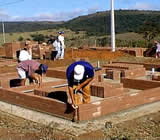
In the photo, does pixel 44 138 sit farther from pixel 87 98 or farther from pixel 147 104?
pixel 147 104

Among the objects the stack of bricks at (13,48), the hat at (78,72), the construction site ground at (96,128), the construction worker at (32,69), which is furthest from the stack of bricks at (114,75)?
the stack of bricks at (13,48)

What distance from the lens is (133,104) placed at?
7.73 m

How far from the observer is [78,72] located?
22.0 ft

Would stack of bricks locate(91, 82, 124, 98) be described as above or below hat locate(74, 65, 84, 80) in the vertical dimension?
below

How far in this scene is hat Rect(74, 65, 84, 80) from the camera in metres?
6.66

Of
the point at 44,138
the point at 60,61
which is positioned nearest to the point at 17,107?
the point at 44,138

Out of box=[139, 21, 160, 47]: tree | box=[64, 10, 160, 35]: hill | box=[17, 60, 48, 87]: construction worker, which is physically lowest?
box=[17, 60, 48, 87]: construction worker

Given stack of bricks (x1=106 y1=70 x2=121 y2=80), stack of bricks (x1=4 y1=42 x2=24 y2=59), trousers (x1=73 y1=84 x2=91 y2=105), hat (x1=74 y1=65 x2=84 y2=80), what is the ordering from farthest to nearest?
stack of bricks (x1=4 y1=42 x2=24 y2=59), stack of bricks (x1=106 y1=70 x2=121 y2=80), trousers (x1=73 y1=84 x2=91 y2=105), hat (x1=74 y1=65 x2=84 y2=80)

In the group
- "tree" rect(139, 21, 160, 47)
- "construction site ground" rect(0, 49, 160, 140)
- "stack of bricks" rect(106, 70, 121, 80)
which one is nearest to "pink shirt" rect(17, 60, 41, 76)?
"construction site ground" rect(0, 49, 160, 140)

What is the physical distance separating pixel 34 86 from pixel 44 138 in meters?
4.19

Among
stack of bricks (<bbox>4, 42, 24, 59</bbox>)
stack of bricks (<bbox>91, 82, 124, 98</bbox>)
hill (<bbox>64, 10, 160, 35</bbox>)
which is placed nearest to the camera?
stack of bricks (<bbox>91, 82, 124, 98</bbox>)

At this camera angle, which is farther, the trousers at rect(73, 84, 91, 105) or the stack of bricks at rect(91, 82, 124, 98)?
the stack of bricks at rect(91, 82, 124, 98)

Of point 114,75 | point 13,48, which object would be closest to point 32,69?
point 114,75

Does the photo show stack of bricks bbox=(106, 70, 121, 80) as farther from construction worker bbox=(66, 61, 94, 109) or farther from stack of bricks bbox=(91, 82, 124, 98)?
construction worker bbox=(66, 61, 94, 109)
